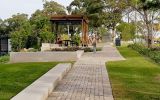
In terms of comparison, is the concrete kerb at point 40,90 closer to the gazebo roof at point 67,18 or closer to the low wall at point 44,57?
the low wall at point 44,57

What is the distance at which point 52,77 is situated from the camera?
1240 centimetres

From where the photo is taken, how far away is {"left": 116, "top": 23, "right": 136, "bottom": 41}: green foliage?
55.3 meters

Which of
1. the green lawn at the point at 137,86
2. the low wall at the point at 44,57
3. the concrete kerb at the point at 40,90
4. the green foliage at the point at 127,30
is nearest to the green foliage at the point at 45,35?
the low wall at the point at 44,57

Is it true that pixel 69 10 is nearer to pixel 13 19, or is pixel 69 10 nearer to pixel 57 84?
pixel 13 19

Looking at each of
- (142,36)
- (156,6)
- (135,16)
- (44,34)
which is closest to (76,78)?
(156,6)

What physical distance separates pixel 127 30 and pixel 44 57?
115ft

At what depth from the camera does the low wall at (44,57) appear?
77.9 ft

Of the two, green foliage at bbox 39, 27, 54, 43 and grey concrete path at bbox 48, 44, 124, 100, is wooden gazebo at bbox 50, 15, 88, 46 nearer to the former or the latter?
green foliage at bbox 39, 27, 54, 43

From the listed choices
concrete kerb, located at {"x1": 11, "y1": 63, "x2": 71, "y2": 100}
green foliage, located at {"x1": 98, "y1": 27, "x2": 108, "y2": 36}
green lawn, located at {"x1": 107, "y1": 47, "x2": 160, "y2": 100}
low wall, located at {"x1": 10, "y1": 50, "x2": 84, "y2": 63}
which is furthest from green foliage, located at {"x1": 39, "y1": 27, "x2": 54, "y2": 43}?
green foliage, located at {"x1": 98, "y1": 27, "x2": 108, "y2": 36}

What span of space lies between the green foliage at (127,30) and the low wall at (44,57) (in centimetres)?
3136

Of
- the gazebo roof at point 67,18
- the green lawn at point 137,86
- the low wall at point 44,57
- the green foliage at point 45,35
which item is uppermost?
the gazebo roof at point 67,18

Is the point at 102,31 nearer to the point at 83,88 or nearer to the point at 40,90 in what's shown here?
the point at 83,88

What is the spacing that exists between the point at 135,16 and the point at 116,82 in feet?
124

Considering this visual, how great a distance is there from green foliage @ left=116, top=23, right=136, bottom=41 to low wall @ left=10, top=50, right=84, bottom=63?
31.4 metres
